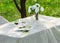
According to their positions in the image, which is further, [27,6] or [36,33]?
[27,6]

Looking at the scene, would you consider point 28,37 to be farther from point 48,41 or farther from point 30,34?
point 48,41

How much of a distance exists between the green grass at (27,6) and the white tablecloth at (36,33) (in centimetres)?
172

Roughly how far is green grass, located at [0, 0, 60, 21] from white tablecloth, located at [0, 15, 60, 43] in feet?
5.63

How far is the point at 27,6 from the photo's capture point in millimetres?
4367

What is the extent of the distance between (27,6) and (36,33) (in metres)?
2.21

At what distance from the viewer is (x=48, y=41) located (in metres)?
2.31

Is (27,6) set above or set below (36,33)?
below

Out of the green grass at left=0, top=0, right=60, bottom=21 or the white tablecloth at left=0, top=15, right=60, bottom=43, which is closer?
the white tablecloth at left=0, top=15, right=60, bottom=43

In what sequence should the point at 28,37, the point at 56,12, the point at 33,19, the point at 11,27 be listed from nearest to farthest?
the point at 28,37
the point at 11,27
the point at 33,19
the point at 56,12

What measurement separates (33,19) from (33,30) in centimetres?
43

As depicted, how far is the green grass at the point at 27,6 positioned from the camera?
4.33 metres

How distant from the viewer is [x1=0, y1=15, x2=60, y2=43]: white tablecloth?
2.15 m

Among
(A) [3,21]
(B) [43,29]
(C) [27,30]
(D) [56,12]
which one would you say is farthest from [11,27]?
(D) [56,12]

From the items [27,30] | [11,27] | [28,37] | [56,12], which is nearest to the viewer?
[28,37]
